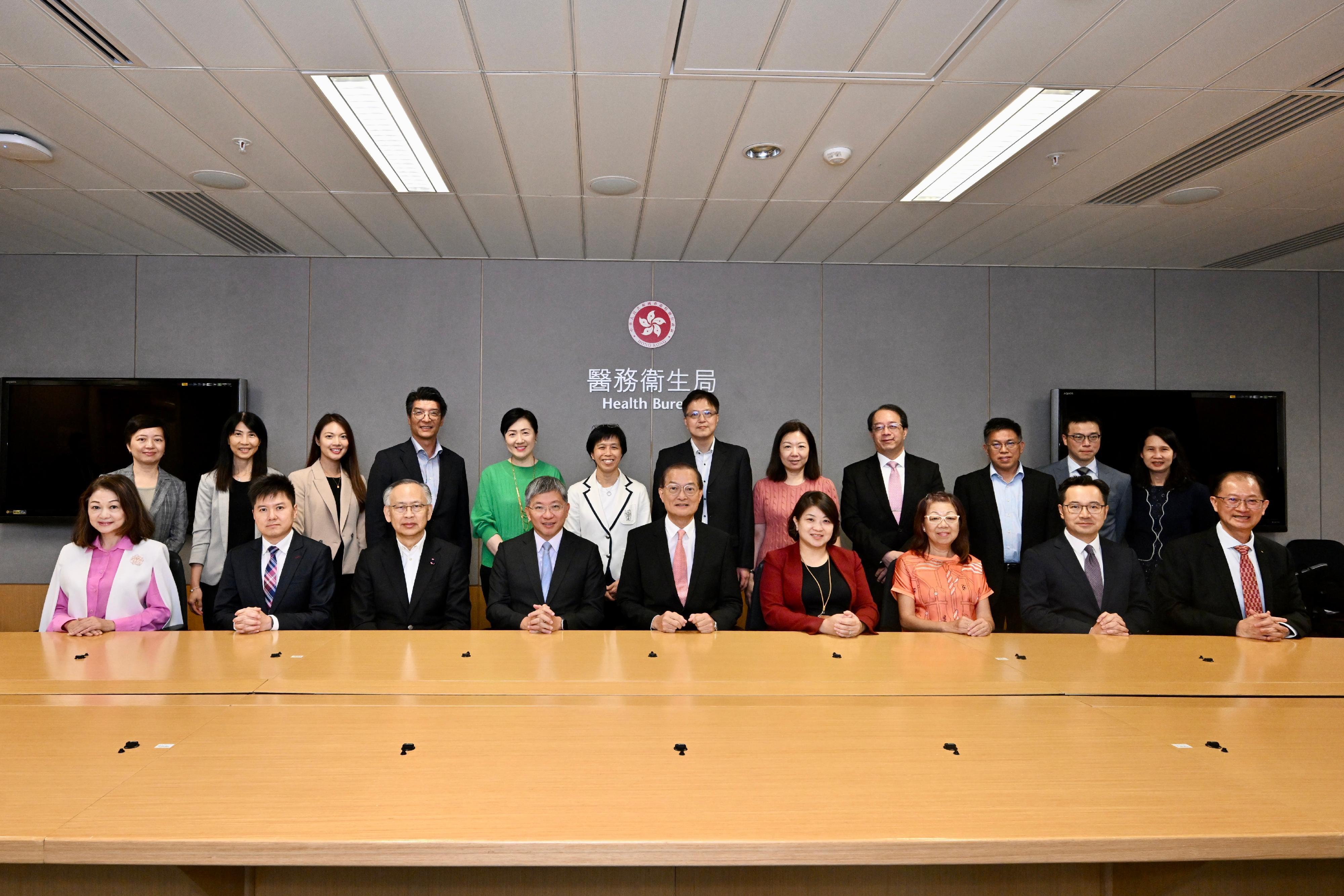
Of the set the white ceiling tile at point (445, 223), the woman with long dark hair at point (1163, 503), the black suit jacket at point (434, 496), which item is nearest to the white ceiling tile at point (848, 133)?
the white ceiling tile at point (445, 223)

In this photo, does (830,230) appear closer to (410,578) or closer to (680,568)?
(680,568)

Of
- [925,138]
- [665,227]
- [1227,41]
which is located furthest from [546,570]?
[1227,41]

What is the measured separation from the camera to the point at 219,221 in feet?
14.9

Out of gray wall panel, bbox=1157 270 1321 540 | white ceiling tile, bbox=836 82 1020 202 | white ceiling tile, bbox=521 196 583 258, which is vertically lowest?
gray wall panel, bbox=1157 270 1321 540

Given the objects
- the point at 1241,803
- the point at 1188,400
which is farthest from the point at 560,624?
the point at 1188,400

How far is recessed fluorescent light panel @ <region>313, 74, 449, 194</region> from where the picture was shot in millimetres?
2930

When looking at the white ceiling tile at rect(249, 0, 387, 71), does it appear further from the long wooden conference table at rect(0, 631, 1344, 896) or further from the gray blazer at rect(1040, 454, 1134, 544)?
the gray blazer at rect(1040, 454, 1134, 544)

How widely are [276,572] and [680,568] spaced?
1757 millimetres

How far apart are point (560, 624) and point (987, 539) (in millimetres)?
2555

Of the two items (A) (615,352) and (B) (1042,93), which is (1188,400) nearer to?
(B) (1042,93)

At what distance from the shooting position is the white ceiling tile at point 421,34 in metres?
2.42

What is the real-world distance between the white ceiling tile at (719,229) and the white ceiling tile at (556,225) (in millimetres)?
705

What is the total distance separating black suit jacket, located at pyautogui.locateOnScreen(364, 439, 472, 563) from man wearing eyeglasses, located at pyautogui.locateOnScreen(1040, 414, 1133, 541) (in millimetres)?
3538

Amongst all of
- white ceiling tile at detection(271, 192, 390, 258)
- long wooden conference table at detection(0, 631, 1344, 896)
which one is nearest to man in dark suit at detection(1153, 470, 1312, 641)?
long wooden conference table at detection(0, 631, 1344, 896)
